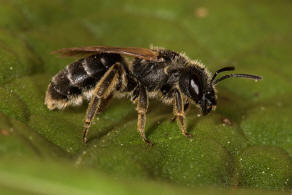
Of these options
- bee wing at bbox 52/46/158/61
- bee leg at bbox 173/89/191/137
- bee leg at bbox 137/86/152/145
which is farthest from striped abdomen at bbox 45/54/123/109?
bee leg at bbox 173/89/191/137

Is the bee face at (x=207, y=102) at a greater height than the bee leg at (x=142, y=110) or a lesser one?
greater

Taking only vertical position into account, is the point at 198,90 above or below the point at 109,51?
below

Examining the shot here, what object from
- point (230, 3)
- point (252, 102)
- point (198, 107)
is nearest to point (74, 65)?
point (198, 107)

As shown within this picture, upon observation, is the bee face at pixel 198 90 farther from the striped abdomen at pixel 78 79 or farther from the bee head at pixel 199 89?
the striped abdomen at pixel 78 79

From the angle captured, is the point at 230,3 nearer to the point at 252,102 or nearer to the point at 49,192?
the point at 252,102

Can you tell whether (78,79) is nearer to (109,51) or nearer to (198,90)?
(109,51)

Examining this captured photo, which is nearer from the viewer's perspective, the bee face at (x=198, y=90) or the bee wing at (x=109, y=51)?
the bee wing at (x=109, y=51)

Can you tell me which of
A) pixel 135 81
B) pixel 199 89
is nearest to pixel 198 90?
pixel 199 89

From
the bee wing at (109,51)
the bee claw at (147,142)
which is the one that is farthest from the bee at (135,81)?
the bee claw at (147,142)

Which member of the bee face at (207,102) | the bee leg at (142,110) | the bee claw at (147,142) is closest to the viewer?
the bee claw at (147,142)
